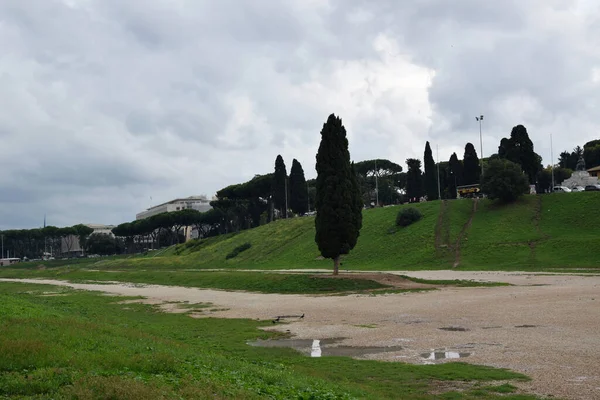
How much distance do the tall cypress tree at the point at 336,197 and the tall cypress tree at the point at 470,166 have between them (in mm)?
59316

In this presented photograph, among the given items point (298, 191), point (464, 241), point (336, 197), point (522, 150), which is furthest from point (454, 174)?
point (336, 197)

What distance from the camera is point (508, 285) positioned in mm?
41906

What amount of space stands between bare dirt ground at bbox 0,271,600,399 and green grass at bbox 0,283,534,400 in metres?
1.40

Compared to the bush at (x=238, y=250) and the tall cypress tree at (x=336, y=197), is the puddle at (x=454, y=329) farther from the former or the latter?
the bush at (x=238, y=250)

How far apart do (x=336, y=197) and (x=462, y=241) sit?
3095 cm

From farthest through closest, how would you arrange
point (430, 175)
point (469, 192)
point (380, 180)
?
point (380, 180) < point (430, 175) < point (469, 192)

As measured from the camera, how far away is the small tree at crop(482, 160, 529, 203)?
273 feet

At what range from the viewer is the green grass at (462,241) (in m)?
64.7

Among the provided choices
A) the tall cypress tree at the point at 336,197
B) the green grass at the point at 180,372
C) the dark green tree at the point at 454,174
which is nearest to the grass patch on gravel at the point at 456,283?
the tall cypress tree at the point at 336,197

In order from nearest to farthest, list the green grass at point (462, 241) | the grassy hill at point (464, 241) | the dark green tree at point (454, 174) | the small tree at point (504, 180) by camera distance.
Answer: the green grass at point (462, 241), the grassy hill at point (464, 241), the small tree at point (504, 180), the dark green tree at point (454, 174)

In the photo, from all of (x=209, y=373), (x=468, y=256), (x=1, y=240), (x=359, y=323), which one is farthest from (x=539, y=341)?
(x=1, y=240)

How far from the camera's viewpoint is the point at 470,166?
10644 cm

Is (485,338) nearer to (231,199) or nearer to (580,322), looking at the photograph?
(580,322)

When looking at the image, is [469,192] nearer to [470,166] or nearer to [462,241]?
[470,166]
